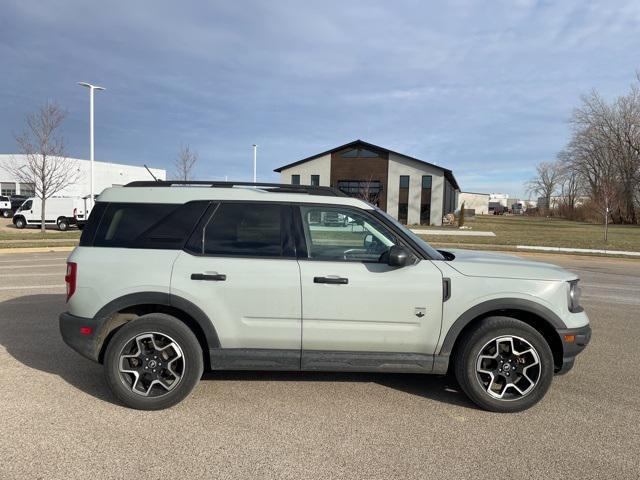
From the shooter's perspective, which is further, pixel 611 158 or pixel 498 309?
pixel 611 158

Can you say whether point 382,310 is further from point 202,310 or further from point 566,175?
point 566,175

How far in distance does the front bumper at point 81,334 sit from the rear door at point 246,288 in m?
0.76

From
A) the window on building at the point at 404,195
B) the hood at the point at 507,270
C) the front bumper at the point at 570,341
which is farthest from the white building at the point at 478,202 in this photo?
the front bumper at the point at 570,341

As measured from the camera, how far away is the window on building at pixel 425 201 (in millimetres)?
45594

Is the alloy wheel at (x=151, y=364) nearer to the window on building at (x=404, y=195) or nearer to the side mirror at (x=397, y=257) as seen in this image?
the side mirror at (x=397, y=257)

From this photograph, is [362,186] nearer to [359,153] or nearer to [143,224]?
[359,153]

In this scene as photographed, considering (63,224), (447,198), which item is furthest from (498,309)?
(447,198)

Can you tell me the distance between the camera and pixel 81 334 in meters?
3.78

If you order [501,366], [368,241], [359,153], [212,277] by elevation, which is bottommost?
[501,366]

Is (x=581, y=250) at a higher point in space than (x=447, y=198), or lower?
lower

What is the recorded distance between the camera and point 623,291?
32.5 ft

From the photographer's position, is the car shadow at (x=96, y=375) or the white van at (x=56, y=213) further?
the white van at (x=56, y=213)

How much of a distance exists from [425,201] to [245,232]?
43.5 meters

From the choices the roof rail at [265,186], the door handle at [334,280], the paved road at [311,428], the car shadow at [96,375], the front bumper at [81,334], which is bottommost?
the paved road at [311,428]
